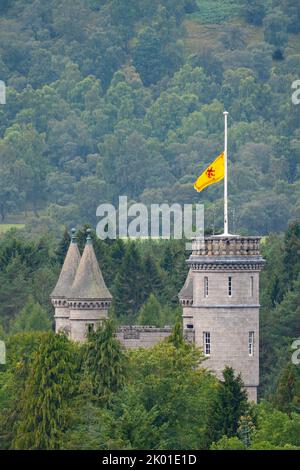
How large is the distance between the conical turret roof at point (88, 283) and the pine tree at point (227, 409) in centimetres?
1164

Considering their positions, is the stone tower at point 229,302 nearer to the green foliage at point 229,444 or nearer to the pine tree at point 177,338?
the pine tree at point 177,338

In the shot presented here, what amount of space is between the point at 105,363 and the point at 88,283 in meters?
9.81

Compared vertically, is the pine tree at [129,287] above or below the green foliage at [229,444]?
above

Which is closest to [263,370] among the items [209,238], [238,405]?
[209,238]

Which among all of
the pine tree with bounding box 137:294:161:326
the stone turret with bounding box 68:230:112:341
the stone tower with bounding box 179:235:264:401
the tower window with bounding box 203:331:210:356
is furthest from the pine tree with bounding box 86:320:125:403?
the pine tree with bounding box 137:294:161:326

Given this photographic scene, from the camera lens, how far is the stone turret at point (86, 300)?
101m

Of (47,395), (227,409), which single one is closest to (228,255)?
(227,409)

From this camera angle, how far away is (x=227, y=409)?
291 feet

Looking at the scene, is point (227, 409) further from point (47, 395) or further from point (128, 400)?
point (47, 395)

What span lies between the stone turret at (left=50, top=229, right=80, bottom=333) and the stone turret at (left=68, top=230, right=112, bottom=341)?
233cm

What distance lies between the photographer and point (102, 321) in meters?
97.0

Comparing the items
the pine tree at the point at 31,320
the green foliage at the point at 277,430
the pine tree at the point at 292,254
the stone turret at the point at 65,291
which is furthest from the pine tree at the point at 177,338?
the pine tree at the point at 292,254
